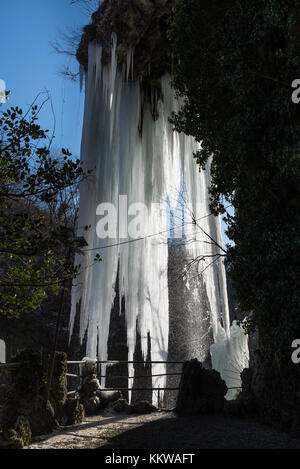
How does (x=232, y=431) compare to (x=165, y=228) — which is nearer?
(x=232, y=431)

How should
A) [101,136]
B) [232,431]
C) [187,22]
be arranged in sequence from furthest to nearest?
1. [101,136]
2. [187,22]
3. [232,431]

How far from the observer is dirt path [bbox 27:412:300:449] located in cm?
425

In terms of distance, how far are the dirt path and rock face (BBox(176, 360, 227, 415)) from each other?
0.97 feet

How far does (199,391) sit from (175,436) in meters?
1.94

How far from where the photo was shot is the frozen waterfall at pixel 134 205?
8.62 meters

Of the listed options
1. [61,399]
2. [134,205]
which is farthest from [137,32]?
[61,399]

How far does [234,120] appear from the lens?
5.75 meters

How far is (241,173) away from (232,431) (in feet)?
12.4

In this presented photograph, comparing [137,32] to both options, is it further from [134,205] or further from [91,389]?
[91,389]

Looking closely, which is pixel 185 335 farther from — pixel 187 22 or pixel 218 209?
pixel 187 22

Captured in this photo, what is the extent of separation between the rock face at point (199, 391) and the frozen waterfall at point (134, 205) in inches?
68.8

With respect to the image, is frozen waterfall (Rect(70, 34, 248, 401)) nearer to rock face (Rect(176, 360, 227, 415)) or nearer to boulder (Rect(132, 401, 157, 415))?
boulder (Rect(132, 401, 157, 415))

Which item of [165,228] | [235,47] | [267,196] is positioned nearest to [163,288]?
[165,228]

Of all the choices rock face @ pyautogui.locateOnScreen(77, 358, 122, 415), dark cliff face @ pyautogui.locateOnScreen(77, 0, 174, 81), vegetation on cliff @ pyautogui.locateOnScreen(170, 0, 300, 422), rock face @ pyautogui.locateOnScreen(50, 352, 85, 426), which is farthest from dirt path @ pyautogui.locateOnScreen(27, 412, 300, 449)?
dark cliff face @ pyautogui.locateOnScreen(77, 0, 174, 81)
